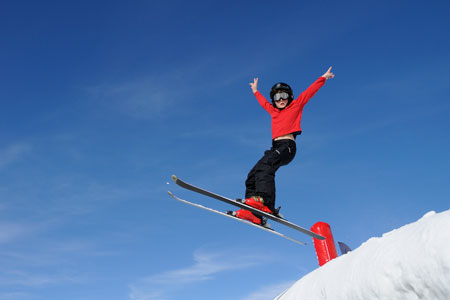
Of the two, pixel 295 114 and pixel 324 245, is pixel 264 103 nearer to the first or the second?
pixel 295 114

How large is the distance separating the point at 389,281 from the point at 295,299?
1.52 metres

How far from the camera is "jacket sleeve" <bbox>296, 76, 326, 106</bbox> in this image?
27.3ft

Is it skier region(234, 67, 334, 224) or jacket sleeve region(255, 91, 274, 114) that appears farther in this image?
jacket sleeve region(255, 91, 274, 114)

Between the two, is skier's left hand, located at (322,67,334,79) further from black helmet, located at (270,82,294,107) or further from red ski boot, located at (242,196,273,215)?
red ski boot, located at (242,196,273,215)

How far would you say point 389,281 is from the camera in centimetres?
279

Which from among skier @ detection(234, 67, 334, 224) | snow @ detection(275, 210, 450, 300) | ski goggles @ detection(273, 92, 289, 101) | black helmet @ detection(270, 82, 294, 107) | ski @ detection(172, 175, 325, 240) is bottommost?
snow @ detection(275, 210, 450, 300)

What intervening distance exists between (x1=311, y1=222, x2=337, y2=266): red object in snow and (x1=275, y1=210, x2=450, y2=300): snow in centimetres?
372

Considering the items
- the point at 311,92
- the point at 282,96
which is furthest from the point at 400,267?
the point at 282,96

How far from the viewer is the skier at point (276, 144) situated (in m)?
7.90

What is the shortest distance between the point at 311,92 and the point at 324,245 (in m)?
3.08

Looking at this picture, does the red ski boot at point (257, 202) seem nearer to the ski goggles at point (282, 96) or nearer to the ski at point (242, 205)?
the ski at point (242, 205)

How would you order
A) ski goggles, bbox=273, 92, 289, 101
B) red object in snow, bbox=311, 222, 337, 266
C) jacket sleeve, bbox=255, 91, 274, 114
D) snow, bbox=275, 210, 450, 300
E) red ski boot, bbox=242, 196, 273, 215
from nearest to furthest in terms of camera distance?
snow, bbox=275, 210, 450, 300, red object in snow, bbox=311, 222, 337, 266, red ski boot, bbox=242, 196, 273, 215, ski goggles, bbox=273, 92, 289, 101, jacket sleeve, bbox=255, 91, 274, 114

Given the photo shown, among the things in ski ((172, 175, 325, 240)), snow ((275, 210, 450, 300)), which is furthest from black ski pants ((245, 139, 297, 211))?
snow ((275, 210, 450, 300))

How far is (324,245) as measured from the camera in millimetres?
7223
